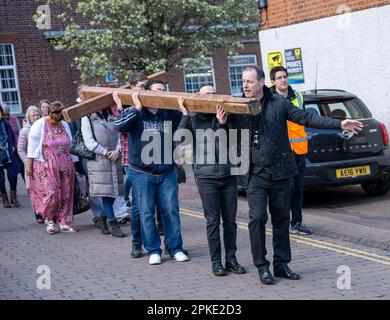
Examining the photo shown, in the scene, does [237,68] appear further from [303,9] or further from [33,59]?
[303,9]

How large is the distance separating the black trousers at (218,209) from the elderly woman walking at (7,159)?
7.20 metres

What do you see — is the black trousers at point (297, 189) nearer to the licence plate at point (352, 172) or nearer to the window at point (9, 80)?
the licence plate at point (352, 172)

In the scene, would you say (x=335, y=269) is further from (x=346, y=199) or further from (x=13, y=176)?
(x=13, y=176)

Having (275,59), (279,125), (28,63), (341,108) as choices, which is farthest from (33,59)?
(279,125)

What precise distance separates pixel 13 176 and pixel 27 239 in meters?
3.97

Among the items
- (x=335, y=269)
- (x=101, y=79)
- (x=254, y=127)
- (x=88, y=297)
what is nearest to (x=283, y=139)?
(x=254, y=127)

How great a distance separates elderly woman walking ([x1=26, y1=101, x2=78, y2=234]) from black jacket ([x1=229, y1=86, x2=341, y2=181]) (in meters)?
4.28

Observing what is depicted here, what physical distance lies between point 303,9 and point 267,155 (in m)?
10.5

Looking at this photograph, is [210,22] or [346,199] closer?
[346,199]

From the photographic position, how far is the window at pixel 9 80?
92.0 feet

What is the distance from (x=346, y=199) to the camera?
12.5 meters

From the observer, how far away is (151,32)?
2061 cm

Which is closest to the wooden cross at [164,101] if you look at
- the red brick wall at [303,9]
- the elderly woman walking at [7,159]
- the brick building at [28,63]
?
the elderly woman walking at [7,159]
